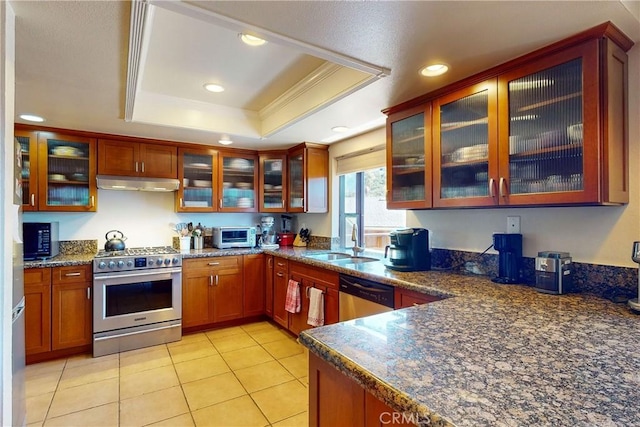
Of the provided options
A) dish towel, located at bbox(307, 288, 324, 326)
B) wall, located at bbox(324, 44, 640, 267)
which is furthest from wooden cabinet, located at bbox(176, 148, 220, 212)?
wall, located at bbox(324, 44, 640, 267)

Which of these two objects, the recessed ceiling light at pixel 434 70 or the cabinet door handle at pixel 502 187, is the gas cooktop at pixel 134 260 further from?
the cabinet door handle at pixel 502 187

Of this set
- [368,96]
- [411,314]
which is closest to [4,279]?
[411,314]

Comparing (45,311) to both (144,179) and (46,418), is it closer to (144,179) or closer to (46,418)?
(46,418)

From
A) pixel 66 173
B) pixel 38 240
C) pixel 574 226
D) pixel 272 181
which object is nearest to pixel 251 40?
pixel 574 226

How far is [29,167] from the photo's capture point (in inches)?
120

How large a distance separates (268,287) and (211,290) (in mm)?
636

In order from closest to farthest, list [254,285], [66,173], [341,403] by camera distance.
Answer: [341,403], [66,173], [254,285]

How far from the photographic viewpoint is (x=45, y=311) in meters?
2.83

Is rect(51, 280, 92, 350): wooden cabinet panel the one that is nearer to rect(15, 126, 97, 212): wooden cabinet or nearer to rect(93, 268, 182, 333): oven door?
rect(93, 268, 182, 333): oven door

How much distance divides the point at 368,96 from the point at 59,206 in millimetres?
3154

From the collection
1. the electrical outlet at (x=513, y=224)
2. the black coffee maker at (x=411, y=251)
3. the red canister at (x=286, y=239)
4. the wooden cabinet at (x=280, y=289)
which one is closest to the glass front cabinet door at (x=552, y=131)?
the electrical outlet at (x=513, y=224)

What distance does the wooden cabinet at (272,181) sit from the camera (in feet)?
13.8

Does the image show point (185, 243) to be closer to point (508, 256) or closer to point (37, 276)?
point (37, 276)

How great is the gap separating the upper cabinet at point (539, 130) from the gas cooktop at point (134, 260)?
2.57 metres
